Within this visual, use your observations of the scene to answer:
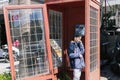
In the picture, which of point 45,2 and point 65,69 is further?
point 65,69

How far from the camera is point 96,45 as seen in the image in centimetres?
762

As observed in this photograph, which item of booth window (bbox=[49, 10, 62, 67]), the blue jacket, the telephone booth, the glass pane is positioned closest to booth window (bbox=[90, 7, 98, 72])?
the telephone booth

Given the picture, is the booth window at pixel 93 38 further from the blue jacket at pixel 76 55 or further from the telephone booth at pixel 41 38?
the blue jacket at pixel 76 55

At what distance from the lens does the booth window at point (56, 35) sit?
7574 mm

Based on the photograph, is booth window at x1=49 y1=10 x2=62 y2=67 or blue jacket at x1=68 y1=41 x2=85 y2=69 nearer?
blue jacket at x1=68 y1=41 x2=85 y2=69

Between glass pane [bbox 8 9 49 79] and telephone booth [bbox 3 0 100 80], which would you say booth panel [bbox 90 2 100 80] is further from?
glass pane [bbox 8 9 49 79]

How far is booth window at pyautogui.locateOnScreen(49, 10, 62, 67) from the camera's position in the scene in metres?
7.57

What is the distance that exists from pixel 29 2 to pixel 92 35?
197 cm

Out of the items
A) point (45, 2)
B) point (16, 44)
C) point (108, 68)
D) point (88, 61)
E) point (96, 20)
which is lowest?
point (108, 68)

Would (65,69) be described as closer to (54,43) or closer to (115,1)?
(54,43)

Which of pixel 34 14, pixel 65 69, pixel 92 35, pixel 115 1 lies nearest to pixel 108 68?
pixel 65 69

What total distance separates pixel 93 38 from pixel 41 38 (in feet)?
4.42

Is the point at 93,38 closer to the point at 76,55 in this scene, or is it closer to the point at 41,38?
the point at 76,55

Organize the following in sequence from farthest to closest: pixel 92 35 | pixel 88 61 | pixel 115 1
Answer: pixel 115 1, pixel 92 35, pixel 88 61
